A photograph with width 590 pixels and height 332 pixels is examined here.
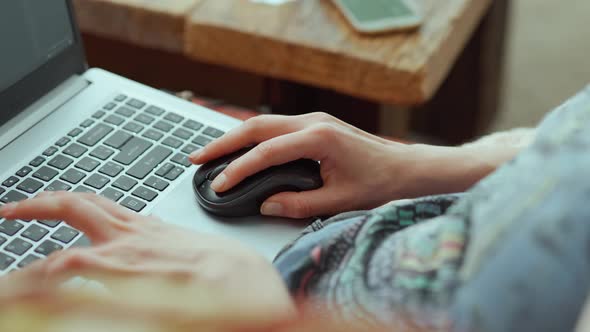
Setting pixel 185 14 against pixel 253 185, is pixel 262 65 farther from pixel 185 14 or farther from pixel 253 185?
pixel 253 185

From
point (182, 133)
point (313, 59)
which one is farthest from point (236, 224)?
point (313, 59)

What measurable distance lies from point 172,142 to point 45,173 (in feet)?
0.38

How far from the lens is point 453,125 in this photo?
149 centimetres

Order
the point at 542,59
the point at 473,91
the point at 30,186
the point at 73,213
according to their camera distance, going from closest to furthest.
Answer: the point at 73,213
the point at 30,186
the point at 473,91
the point at 542,59

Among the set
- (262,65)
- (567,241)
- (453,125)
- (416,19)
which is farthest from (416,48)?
(453,125)

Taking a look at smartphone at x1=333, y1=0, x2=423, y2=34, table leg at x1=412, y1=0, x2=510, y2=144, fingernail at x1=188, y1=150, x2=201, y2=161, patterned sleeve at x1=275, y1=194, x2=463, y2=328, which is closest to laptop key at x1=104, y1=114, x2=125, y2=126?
fingernail at x1=188, y1=150, x2=201, y2=161

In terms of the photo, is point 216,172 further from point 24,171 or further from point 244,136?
point 24,171

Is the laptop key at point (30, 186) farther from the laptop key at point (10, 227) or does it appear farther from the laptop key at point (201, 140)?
the laptop key at point (201, 140)

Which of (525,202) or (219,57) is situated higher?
(525,202)

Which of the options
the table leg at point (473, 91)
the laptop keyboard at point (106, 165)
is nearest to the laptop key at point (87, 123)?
the laptop keyboard at point (106, 165)

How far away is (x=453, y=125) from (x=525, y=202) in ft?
3.75

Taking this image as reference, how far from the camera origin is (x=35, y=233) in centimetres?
54

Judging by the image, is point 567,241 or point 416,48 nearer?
point 567,241

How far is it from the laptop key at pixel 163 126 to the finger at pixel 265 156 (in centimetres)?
12
